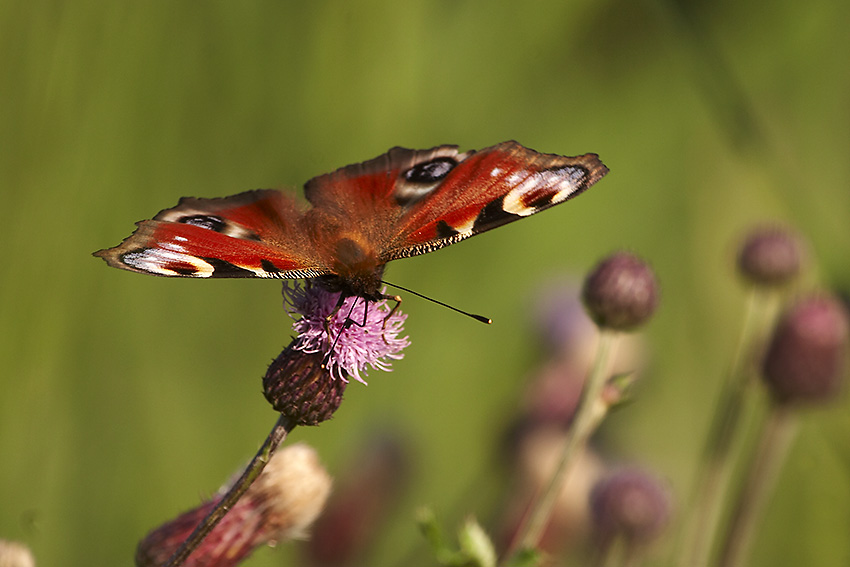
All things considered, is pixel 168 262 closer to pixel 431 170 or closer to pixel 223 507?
pixel 223 507

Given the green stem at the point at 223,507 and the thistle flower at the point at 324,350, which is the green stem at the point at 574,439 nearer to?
the thistle flower at the point at 324,350

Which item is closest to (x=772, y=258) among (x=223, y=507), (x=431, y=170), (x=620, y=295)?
(x=620, y=295)

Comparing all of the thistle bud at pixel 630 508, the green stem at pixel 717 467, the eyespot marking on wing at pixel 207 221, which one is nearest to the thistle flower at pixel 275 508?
the eyespot marking on wing at pixel 207 221

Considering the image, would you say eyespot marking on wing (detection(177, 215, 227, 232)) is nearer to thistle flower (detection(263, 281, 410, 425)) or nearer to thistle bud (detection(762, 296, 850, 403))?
thistle flower (detection(263, 281, 410, 425))

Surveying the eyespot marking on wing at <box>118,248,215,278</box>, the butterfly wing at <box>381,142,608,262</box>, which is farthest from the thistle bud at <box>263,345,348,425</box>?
the butterfly wing at <box>381,142,608,262</box>

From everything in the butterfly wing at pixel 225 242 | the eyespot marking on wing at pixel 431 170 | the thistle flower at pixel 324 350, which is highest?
the eyespot marking on wing at pixel 431 170

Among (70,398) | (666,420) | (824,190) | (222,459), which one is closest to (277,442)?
(70,398)
